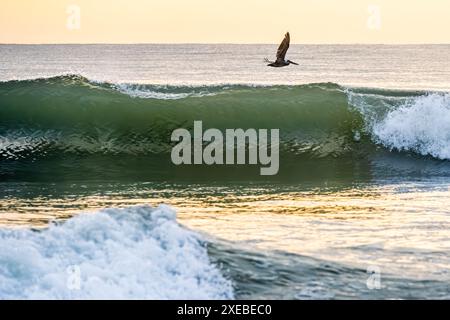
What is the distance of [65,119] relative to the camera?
18.1 meters

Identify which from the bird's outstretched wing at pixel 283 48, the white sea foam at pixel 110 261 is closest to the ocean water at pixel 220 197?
the white sea foam at pixel 110 261

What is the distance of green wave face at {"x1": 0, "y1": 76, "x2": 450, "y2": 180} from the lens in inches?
587

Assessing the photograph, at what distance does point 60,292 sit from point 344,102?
1396 centimetres

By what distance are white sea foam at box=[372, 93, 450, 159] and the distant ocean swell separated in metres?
0.02

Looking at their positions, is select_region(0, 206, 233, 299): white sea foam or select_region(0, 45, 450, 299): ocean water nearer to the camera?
select_region(0, 206, 233, 299): white sea foam

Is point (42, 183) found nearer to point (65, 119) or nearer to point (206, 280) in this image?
point (65, 119)

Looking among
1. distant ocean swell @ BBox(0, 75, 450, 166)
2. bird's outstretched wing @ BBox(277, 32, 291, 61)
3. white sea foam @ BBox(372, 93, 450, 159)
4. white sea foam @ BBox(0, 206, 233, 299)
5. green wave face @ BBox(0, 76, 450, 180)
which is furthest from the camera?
distant ocean swell @ BBox(0, 75, 450, 166)

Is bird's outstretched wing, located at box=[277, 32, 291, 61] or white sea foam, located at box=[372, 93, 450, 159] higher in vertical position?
bird's outstretched wing, located at box=[277, 32, 291, 61]

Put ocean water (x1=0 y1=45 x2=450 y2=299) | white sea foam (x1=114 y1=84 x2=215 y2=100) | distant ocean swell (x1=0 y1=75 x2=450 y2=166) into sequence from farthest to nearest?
white sea foam (x1=114 y1=84 x2=215 y2=100), distant ocean swell (x1=0 y1=75 x2=450 y2=166), ocean water (x1=0 y1=45 x2=450 y2=299)

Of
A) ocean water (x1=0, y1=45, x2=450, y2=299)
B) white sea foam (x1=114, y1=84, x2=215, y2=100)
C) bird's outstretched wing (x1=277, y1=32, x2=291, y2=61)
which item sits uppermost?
bird's outstretched wing (x1=277, y1=32, x2=291, y2=61)

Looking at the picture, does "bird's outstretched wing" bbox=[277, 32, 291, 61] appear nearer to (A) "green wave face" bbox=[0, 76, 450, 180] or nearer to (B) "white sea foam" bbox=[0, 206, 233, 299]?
(A) "green wave face" bbox=[0, 76, 450, 180]

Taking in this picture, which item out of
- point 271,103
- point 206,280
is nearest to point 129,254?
point 206,280

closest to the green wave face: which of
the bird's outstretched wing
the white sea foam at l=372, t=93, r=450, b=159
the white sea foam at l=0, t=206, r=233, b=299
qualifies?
the white sea foam at l=372, t=93, r=450, b=159

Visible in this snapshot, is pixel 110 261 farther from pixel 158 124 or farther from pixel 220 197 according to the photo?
pixel 158 124
